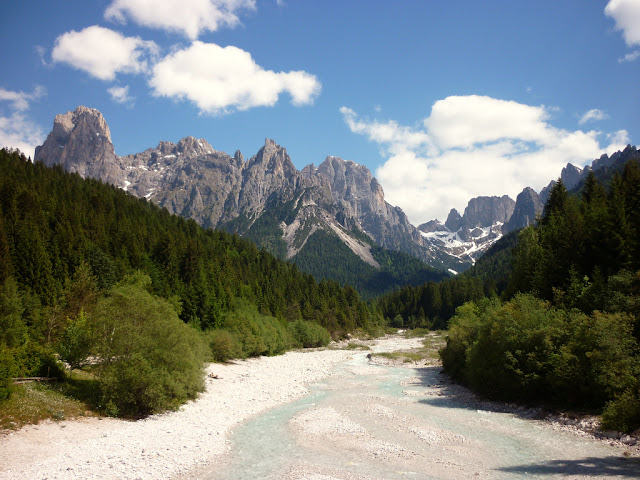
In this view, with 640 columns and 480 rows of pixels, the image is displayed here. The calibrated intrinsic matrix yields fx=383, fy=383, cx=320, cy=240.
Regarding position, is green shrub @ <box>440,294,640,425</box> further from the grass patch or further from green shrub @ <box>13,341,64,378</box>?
green shrub @ <box>13,341,64,378</box>

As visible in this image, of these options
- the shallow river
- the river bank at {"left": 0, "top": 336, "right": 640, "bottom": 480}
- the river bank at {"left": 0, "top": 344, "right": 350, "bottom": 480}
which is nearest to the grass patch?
the river bank at {"left": 0, "top": 344, "right": 350, "bottom": 480}

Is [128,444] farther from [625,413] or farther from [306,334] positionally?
[306,334]

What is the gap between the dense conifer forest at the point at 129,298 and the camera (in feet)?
98.1

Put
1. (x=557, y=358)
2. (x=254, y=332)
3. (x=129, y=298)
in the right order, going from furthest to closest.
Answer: (x=254, y=332)
(x=129, y=298)
(x=557, y=358)

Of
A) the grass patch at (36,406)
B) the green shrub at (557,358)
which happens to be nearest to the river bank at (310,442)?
the grass patch at (36,406)

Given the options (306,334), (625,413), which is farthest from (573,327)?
(306,334)

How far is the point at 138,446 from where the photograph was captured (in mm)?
22109

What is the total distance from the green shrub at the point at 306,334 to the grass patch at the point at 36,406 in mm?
73138

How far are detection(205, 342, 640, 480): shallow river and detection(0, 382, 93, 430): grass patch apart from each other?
446 inches

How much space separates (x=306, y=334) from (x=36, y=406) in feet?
265

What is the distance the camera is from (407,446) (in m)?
23.3

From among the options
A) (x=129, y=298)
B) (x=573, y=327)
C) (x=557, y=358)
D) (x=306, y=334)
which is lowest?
(x=306, y=334)

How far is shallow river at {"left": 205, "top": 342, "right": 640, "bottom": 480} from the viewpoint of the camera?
741 inches

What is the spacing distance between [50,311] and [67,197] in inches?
2207
